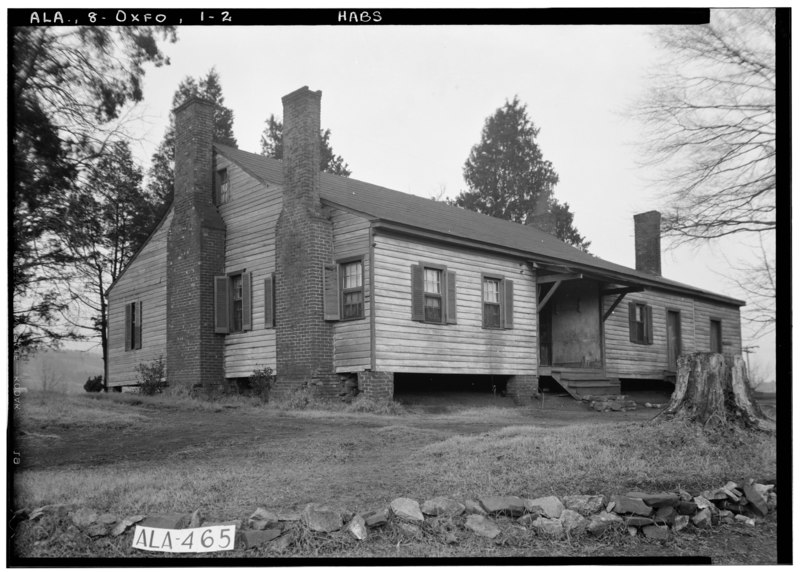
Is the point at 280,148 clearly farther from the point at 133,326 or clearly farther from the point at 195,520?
the point at 195,520

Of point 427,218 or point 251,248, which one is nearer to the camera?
point 251,248

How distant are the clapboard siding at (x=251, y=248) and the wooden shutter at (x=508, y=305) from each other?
5881mm

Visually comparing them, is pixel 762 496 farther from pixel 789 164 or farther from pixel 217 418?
pixel 217 418

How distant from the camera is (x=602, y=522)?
5.76m

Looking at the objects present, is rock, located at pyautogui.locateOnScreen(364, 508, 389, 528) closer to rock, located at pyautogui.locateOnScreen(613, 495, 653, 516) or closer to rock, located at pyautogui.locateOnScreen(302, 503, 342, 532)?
rock, located at pyautogui.locateOnScreen(302, 503, 342, 532)

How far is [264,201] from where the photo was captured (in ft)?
58.1

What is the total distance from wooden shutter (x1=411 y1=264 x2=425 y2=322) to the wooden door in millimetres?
11409

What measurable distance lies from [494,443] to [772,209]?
400 centimetres

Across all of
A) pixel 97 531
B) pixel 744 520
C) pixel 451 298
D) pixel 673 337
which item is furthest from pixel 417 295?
pixel 673 337

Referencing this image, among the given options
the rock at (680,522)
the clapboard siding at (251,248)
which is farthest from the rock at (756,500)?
the clapboard siding at (251,248)

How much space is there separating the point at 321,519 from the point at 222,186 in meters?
14.9

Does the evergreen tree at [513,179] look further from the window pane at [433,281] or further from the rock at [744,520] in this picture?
the rock at [744,520]

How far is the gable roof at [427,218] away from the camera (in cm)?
1698

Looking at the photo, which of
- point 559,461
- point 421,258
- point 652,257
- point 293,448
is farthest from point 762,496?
point 652,257
